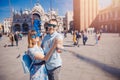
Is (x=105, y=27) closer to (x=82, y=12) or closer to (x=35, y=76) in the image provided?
(x=82, y=12)

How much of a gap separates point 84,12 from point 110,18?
658 cm

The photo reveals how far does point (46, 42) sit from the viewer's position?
207cm

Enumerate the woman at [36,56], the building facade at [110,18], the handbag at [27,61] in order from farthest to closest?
the building facade at [110,18] < the handbag at [27,61] < the woman at [36,56]

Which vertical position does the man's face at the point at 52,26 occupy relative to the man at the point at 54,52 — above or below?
above

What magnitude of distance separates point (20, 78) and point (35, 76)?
2.05 metres

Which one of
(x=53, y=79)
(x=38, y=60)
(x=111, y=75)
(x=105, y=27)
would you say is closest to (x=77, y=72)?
(x=111, y=75)

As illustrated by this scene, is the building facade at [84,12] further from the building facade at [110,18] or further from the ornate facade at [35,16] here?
the ornate facade at [35,16]

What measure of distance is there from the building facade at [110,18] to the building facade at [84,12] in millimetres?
2544

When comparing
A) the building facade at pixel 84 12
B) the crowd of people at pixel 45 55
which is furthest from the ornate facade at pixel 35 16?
the building facade at pixel 84 12

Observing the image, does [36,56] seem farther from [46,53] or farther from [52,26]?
[52,26]

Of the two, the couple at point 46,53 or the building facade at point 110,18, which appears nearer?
the couple at point 46,53

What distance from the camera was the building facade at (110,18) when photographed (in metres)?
28.1

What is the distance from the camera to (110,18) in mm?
30547

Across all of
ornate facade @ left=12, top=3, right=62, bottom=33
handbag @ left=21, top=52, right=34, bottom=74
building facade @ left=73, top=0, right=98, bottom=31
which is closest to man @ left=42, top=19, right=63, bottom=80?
handbag @ left=21, top=52, right=34, bottom=74
